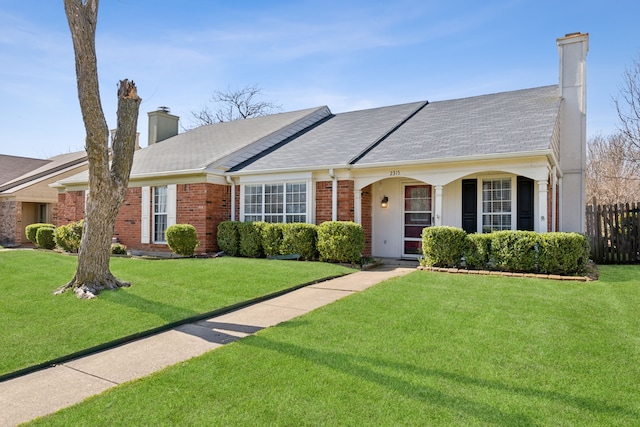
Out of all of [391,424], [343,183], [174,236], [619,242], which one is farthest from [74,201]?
[619,242]

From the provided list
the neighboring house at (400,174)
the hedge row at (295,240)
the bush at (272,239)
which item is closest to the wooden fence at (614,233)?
the neighboring house at (400,174)

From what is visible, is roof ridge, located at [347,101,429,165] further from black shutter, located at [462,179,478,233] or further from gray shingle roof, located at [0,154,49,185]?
gray shingle roof, located at [0,154,49,185]

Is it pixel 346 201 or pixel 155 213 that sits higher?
pixel 346 201

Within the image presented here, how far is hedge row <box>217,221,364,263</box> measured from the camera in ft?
33.2

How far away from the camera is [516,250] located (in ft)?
27.3

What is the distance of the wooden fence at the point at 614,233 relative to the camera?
34.8ft

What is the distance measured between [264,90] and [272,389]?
32.9 meters

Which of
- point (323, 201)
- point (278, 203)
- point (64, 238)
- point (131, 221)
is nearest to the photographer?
point (323, 201)

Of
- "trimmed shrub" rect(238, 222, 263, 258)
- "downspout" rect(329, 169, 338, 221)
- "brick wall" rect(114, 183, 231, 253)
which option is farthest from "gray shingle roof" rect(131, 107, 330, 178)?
"downspout" rect(329, 169, 338, 221)

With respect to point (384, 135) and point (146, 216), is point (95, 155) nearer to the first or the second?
point (146, 216)

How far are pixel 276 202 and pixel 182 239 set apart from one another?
9.73 ft

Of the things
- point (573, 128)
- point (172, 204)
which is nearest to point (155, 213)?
point (172, 204)

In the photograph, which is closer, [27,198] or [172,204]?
[172,204]

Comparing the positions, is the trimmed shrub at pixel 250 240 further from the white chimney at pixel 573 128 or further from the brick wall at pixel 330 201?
the white chimney at pixel 573 128
